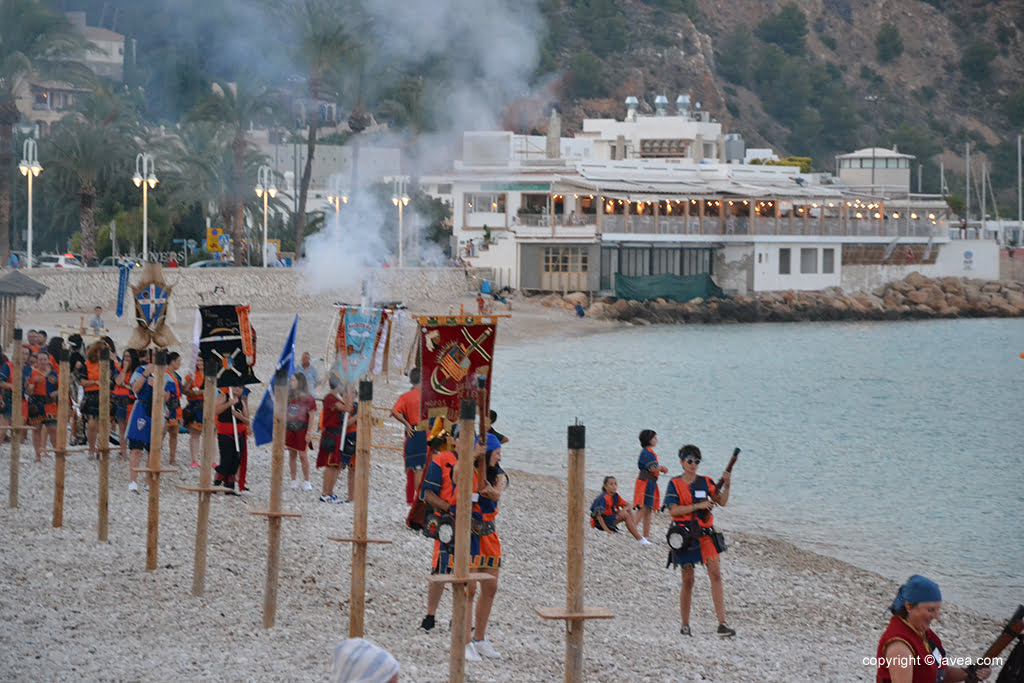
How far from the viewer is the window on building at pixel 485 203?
6328cm

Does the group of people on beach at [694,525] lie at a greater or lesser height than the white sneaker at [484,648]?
greater

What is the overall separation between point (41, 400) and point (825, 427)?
76.2 feet

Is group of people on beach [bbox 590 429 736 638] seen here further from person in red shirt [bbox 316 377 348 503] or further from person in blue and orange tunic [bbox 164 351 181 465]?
person in blue and orange tunic [bbox 164 351 181 465]

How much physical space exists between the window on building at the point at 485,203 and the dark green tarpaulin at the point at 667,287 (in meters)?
6.55

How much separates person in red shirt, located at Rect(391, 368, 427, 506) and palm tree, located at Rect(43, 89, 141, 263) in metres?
36.4

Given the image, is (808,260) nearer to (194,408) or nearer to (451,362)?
(194,408)

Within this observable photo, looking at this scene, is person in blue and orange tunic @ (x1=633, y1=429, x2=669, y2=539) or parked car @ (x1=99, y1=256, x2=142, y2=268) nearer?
person in blue and orange tunic @ (x1=633, y1=429, x2=669, y2=539)

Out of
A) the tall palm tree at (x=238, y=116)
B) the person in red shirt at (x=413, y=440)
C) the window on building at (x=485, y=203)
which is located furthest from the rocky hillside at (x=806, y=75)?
the person in red shirt at (x=413, y=440)

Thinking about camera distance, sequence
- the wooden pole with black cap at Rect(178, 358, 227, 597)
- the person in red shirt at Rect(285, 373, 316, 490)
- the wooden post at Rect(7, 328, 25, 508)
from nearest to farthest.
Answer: the wooden pole with black cap at Rect(178, 358, 227, 597) < the wooden post at Rect(7, 328, 25, 508) < the person in red shirt at Rect(285, 373, 316, 490)

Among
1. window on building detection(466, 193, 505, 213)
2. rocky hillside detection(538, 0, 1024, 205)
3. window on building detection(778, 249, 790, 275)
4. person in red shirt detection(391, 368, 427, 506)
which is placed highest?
rocky hillside detection(538, 0, 1024, 205)

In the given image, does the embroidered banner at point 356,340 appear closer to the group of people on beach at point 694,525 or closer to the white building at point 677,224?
the group of people on beach at point 694,525

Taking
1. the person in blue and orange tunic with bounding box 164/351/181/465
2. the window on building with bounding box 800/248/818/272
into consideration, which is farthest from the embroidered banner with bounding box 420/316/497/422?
the window on building with bounding box 800/248/818/272

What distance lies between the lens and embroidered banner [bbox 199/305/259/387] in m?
14.7

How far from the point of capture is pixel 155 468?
38.0ft
